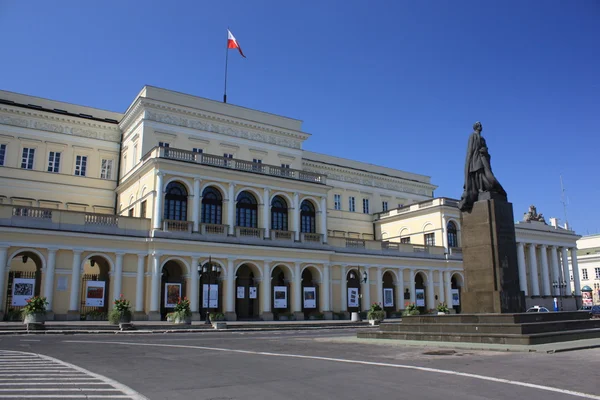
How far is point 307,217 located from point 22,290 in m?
23.5

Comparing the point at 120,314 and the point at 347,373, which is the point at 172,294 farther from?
the point at 347,373

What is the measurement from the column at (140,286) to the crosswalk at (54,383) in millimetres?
24918

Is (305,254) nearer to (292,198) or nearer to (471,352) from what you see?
(292,198)

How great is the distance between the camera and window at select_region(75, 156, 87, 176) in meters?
45.3

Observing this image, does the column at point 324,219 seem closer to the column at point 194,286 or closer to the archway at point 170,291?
the column at point 194,286

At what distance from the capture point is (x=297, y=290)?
4341 cm

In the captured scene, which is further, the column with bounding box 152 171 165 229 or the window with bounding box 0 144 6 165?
the window with bounding box 0 144 6 165

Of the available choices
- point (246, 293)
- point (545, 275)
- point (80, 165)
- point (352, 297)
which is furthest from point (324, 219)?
point (545, 275)

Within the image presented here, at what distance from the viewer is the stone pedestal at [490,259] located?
Answer: 17562mm

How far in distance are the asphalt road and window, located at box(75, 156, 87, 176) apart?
3232 centimetres

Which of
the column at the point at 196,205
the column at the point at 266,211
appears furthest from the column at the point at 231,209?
the column at the point at 266,211

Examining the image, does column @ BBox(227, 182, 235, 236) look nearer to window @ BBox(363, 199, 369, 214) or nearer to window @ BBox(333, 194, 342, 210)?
window @ BBox(333, 194, 342, 210)

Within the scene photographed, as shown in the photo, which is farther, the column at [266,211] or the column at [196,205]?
the column at [266,211]


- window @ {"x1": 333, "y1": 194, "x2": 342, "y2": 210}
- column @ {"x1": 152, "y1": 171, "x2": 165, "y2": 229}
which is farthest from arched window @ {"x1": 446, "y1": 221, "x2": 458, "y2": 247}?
column @ {"x1": 152, "y1": 171, "x2": 165, "y2": 229}
